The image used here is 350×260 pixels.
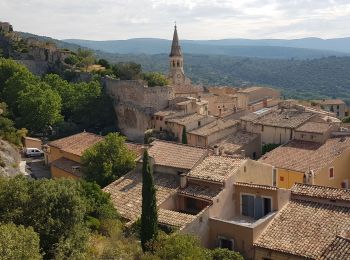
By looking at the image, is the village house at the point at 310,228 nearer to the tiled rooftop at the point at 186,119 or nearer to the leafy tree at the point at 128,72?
the tiled rooftop at the point at 186,119

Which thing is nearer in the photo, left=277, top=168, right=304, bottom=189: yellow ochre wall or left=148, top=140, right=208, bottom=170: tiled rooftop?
left=148, top=140, right=208, bottom=170: tiled rooftop

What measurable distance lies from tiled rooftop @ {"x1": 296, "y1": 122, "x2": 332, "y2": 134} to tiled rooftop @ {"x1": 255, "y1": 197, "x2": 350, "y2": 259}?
1674 cm

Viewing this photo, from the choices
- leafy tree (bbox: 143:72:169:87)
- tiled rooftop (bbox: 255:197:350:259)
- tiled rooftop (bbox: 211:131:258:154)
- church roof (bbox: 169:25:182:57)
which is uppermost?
church roof (bbox: 169:25:182:57)

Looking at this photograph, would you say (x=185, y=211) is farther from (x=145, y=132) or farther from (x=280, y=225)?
(x=145, y=132)

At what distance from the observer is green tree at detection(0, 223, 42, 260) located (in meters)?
14.1

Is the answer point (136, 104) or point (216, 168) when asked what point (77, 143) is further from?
point (216, 168)

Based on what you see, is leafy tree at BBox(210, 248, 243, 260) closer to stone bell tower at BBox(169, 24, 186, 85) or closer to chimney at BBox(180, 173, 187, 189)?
chimney at BBox(180, 173, 187, 189)

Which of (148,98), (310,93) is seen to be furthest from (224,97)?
(310,93)

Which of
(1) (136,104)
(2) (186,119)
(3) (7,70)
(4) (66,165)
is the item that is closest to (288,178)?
(2) (186,119)

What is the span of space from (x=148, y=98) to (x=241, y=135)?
43.0 ft

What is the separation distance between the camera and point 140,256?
18984 millimetres

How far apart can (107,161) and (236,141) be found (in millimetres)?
16054

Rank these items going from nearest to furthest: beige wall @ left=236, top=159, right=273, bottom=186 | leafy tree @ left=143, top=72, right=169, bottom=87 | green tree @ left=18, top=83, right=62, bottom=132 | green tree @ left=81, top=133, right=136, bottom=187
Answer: beige wall @ left=236, top=159, right=273, bottom=186, green tree @ left=81, top=133, right=136, bottom=187, green tree @ left=18, top=83, right=62, bottom=132, leafy tree @ left=143, top=72, right=169, bottom=87

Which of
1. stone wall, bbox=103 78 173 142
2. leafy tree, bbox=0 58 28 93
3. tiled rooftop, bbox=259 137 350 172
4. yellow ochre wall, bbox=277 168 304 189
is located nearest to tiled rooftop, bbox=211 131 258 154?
tiled rooftop, bbox=259 137 350 172
